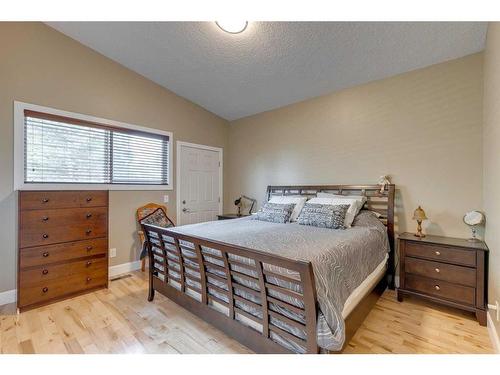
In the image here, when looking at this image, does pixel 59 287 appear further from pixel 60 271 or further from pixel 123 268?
pixel 123 268

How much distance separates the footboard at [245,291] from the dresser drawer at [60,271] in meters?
1.04

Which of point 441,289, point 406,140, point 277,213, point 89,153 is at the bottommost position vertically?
point 441,289

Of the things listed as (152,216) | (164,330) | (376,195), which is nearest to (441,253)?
(376,195)

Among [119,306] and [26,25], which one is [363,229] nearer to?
[119,306]

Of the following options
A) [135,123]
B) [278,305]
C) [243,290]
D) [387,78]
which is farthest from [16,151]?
[387,78]

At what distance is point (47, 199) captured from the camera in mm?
2404

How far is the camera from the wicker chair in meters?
3.44

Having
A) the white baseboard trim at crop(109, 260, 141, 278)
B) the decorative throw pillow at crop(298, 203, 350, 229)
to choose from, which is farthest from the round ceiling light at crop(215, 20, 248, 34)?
the white baseboard trim at crop(109, 260, 141, 278)

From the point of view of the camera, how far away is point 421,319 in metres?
2.16

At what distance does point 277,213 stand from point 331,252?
1.48 m

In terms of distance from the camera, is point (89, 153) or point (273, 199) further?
point (273, 199)

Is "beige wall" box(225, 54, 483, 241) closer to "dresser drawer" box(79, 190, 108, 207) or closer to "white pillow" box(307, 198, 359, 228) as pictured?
"white pillow" box(307, 198, 359, 228)

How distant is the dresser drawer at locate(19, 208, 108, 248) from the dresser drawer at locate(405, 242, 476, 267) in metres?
3.46
